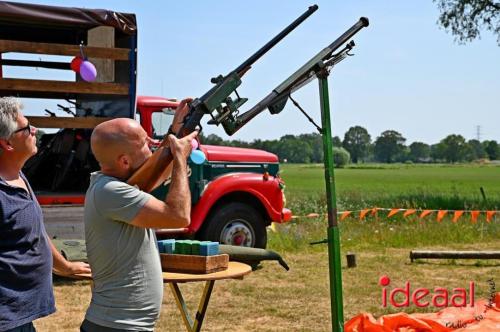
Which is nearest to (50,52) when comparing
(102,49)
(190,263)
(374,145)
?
(102,49)

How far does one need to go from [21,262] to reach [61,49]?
4.90m

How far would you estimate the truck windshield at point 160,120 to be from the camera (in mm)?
8914

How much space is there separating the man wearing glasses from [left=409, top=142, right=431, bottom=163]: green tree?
358 feet

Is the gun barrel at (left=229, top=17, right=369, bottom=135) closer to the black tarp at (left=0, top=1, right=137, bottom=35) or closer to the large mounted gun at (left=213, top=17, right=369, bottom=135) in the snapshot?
the large mounted gun at (left=213, top=17, right=369, bottom=135)

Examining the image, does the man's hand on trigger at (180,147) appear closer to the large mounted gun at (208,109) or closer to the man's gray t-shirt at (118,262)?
the large mounted gun at (208,109)

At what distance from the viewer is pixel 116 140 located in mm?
2719

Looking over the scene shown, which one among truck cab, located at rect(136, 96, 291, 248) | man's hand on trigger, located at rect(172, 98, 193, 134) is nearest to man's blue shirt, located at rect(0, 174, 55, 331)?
man's hand on trigger, located at rect(172, 98, 193, 134)

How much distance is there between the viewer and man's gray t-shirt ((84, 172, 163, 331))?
2713mm

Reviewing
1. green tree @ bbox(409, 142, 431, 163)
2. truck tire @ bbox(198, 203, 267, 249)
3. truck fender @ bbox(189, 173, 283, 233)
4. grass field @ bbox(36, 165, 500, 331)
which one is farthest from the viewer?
green tree @ bbox(409, 142, 431, 163)

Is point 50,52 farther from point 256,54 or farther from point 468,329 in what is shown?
point 468,329

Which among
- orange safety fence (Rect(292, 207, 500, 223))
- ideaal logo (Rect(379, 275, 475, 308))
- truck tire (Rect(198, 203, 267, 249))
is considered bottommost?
ideaal logo (Rect(379, 275, 475, 308))

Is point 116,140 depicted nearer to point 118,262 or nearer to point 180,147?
point 180,147

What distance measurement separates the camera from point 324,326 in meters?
6.07

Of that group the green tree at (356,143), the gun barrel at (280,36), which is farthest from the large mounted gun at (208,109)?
the green tree at (356,143)
